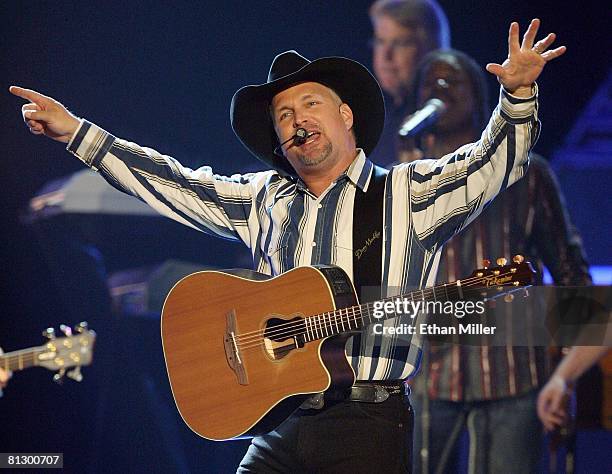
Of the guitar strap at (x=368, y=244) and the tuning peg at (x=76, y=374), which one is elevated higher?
the guitar strap at (x=368, y=244)

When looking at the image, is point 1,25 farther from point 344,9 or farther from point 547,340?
point 547,340

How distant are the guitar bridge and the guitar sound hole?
0.13 m

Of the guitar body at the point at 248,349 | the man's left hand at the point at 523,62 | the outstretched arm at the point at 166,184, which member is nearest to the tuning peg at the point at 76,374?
the guitar body at the point at 248,349

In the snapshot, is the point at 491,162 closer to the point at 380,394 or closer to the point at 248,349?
the point at 380,394

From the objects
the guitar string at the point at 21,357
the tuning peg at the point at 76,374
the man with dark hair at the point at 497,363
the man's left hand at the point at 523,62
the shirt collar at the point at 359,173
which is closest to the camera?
the man's left hand at the point at 523,62

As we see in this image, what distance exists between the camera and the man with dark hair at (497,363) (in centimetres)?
401

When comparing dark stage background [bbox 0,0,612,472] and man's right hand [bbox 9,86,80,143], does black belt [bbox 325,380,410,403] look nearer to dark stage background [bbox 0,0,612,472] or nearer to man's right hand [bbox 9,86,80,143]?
man's right hand [bbox 9,86,80,143]

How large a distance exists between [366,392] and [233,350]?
1.65ft

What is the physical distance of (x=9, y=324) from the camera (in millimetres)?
4836

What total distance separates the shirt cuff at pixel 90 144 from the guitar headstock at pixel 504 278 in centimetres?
151

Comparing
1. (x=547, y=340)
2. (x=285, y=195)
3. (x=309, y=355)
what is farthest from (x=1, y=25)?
(x=547, y=340)

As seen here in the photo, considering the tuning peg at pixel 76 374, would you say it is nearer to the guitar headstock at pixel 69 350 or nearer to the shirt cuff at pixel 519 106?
the guitar headstock at pixel 69 350

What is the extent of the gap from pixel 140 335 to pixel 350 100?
2.04 metres

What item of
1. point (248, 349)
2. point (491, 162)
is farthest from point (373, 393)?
point (491, 162)
